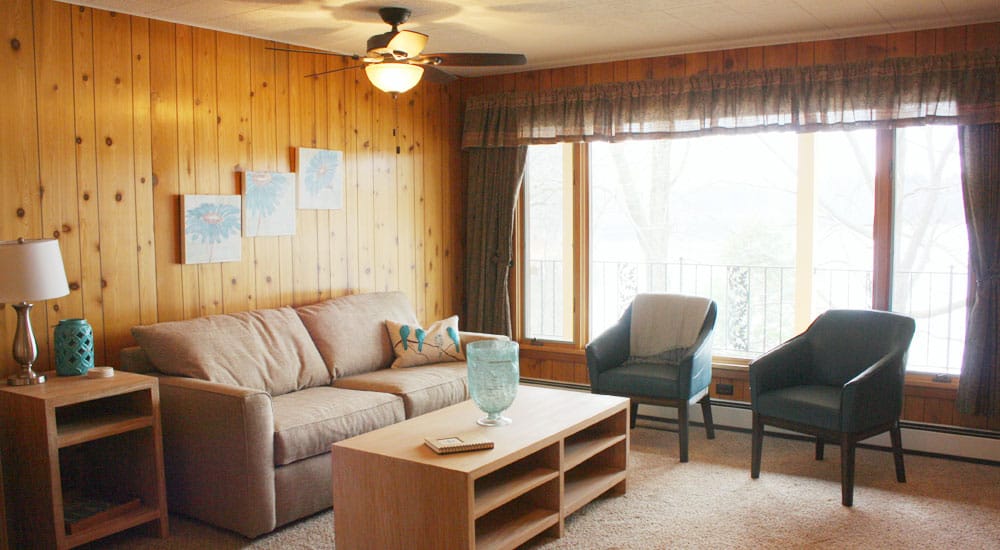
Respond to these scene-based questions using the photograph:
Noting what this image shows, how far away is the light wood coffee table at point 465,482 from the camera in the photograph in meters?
2.89

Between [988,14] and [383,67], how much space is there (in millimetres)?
3012

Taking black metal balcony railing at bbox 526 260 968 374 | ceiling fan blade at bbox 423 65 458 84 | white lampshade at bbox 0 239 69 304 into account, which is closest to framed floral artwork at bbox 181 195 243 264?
white lampshade at bbox 0 239 69 304

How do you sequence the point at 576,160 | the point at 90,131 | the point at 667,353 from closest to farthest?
1. the point at 90,131
2. the point at 667,353
3. the point at 576,160

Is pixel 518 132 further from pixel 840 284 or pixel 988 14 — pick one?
pixel 988 14

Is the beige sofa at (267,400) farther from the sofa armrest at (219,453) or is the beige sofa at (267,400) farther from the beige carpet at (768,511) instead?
the beige carpet at (768,511)

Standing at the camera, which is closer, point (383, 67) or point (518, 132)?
point (383, 67)

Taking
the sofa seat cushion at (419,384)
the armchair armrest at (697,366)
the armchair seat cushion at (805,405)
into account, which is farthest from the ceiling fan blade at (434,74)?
the armchair seat cushion at (805,405)

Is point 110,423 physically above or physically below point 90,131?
below

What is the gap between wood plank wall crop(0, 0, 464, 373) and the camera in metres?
3.51

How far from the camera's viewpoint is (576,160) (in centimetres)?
557

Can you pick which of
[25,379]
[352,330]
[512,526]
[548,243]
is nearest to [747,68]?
[548,243]

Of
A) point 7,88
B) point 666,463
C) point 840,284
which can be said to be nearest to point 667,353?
point 666,463

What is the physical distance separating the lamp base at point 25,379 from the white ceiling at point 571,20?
163 centimetres

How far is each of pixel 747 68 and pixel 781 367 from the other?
180 cm
